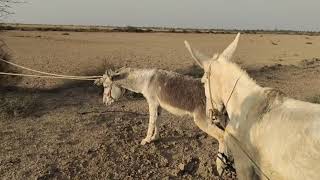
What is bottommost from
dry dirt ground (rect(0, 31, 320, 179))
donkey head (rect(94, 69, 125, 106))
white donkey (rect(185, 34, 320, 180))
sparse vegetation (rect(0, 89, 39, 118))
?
dry dirt ground (rect(0, 31, 320, 179))

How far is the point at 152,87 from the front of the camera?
9.94 meters

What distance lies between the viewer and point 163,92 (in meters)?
9.67

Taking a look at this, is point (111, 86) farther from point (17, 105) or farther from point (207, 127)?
point (207, 127)

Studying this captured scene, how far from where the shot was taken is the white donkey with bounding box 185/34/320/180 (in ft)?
12.6

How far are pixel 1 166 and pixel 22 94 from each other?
5741 mm

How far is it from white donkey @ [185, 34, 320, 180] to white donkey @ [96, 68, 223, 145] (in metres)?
3.44

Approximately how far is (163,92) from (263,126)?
5387 mm

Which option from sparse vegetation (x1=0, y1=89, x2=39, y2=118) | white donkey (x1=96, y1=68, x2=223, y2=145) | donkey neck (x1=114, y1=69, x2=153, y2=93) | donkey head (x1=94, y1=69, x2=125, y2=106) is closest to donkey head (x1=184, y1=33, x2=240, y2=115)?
white donkey (x1=96, y1=68, x2=223, y2=145)

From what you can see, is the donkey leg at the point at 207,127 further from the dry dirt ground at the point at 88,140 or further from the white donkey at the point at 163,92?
the dry dirt ground at the point at 88,140

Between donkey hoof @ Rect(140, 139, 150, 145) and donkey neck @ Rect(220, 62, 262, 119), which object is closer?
donkey neck @ Rect(220, 62, 262, 119)

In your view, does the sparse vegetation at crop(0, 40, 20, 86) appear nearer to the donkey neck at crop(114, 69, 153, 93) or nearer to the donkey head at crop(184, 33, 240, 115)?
the donkey neck at crop(114, 69, 153, 93)

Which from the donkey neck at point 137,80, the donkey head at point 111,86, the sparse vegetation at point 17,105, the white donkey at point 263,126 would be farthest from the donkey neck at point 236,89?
the sparse vegetation at point 17,105

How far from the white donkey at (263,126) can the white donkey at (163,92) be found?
3439 mm

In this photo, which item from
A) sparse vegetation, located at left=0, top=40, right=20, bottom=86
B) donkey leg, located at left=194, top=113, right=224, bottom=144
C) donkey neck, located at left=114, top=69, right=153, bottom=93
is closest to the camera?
donkey leg, located at left=194, top=113, right=224, bottom=144
